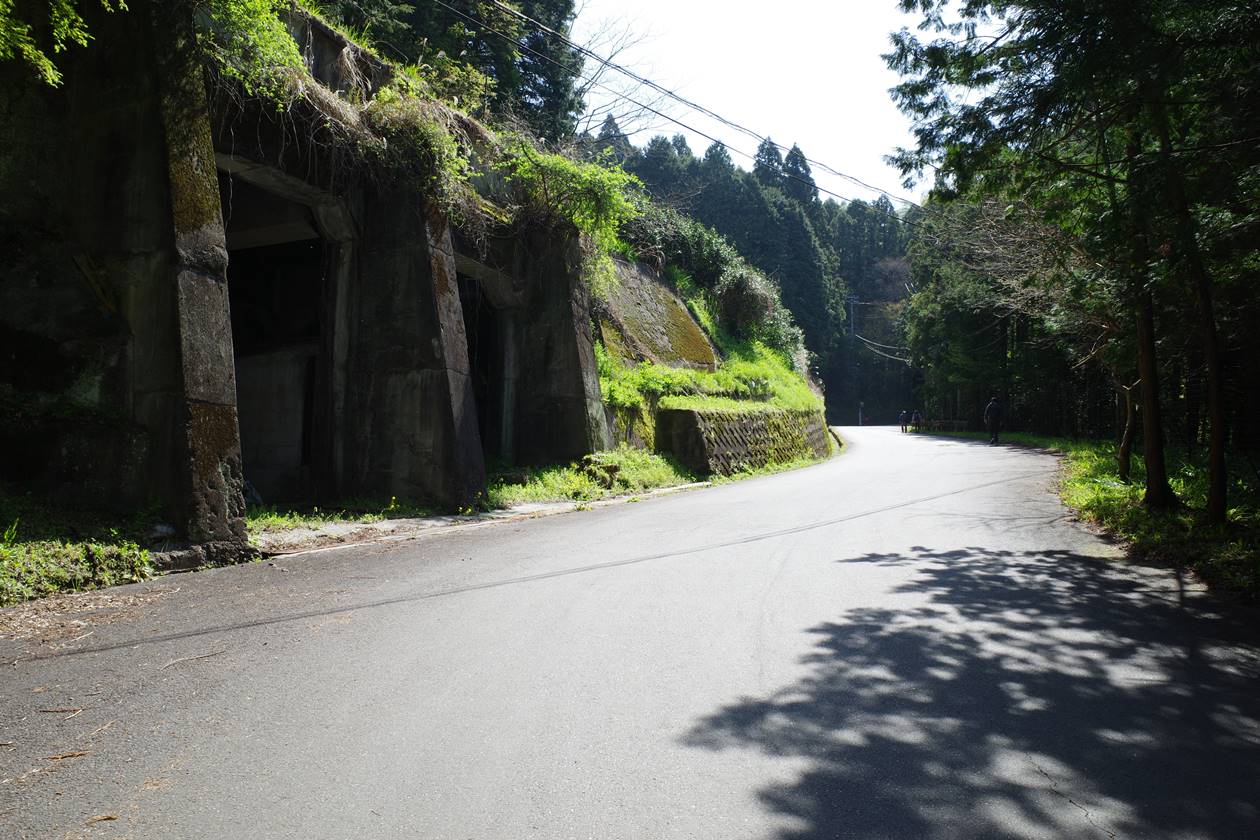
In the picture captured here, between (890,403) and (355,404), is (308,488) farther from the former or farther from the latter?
(890,403)

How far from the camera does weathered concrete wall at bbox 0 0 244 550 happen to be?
22.7 feet

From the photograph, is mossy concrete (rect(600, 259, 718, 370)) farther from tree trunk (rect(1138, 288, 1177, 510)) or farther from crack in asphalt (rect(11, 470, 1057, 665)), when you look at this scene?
tree trunk (rect(1138, 288, 1177, 510))

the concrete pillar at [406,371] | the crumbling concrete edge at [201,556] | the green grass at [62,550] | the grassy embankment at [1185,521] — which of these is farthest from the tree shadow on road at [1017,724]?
the concrete pillar at [406,371]

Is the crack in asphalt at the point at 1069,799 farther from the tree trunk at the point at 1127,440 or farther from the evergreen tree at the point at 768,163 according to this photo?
the evergreen tree at the point at 768,163

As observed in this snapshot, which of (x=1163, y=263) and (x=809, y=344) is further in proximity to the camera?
(x=809, y=344)

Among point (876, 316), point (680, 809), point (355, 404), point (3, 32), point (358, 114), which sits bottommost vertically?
point (680, 809)

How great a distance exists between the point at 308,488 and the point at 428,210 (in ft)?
15.1

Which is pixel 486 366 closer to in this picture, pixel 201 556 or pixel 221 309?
pixel 221 309

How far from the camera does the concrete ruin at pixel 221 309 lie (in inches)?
275

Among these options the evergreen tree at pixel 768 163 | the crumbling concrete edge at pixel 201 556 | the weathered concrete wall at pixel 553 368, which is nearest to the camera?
the crumbling concrete edge at pixel 201 556

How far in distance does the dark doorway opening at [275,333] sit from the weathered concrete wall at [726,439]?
315 inches

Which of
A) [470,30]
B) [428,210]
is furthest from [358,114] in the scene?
[470,30]

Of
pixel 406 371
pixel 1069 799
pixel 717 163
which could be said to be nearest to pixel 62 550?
pixel 406 371

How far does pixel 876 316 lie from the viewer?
233 feet
